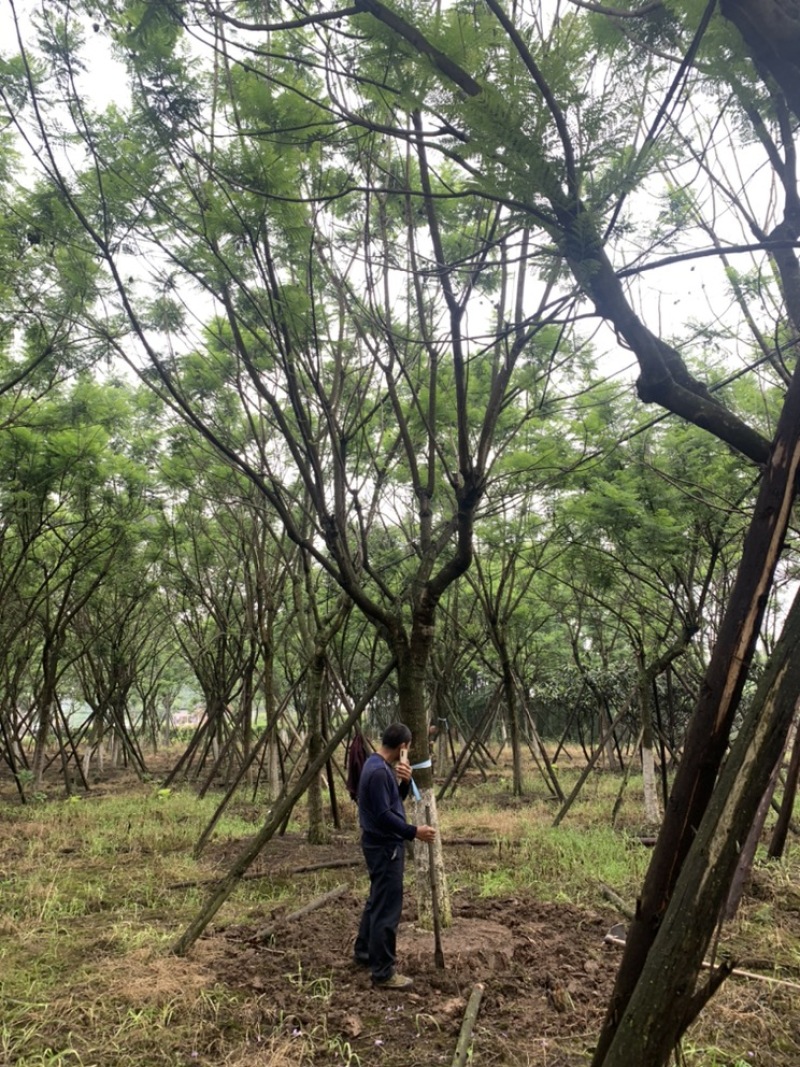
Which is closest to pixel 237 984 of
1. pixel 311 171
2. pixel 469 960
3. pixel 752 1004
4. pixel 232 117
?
pixel 469 960

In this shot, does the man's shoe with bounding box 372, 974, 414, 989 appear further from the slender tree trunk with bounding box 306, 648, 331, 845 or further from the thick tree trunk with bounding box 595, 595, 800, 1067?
the slender tree trunk with bounding box 306, 648, 331, 845

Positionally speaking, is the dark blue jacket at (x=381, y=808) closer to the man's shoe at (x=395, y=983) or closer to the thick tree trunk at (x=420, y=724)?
the thick tree trunk at (x=420, y=724)

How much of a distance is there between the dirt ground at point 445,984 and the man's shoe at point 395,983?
0.14 ft

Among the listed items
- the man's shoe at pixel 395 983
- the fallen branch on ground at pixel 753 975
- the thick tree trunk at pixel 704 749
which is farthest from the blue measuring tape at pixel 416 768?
the thick tree trunk at pixel 704 749

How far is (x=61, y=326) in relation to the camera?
7.39m

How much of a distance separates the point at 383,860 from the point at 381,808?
→ 1.14 ft

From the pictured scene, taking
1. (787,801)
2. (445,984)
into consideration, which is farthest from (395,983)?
(787,801)

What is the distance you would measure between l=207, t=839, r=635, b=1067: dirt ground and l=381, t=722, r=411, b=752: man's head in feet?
4.53

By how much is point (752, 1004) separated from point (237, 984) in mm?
3066

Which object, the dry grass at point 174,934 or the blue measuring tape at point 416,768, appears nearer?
the dry grass at point 174,934

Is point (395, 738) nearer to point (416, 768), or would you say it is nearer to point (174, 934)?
point (416, 768)

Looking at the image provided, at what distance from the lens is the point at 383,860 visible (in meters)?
4.70

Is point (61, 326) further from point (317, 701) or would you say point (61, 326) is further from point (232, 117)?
point (317, 701)

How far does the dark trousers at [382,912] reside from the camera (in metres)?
4.41
